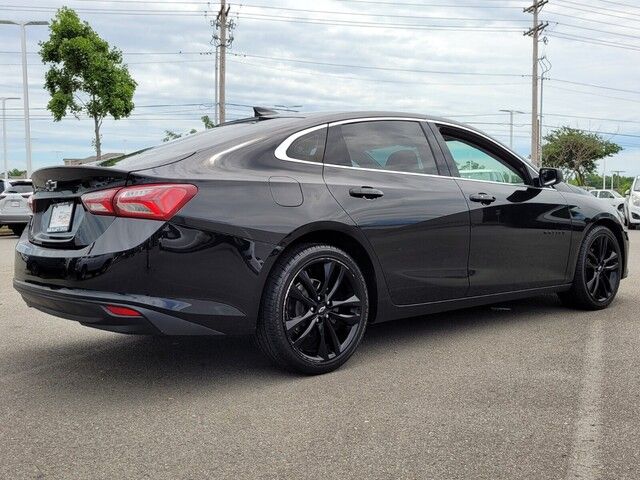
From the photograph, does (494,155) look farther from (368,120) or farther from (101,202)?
(101,202)

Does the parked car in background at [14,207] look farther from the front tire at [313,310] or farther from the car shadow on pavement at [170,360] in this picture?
the front tire at [313,310]

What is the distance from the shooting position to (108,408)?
135 inches

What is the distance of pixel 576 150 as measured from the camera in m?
61.2

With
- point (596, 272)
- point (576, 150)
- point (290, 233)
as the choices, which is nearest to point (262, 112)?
point (290, 233)

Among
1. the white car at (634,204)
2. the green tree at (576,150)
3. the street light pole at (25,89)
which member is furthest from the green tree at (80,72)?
the green tree at (576,150)

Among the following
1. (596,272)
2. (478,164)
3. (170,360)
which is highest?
(478,164)

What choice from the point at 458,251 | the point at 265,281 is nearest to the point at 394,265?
the point at 458,251

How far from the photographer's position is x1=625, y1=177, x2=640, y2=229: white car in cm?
1948

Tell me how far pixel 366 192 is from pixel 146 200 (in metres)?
1.36

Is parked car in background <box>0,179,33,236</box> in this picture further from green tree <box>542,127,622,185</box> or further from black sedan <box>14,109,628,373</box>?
green tree <box>542,127,622,185</box>

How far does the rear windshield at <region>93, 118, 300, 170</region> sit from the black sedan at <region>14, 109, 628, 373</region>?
0.02 m

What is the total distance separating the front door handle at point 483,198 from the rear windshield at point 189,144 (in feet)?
4.47

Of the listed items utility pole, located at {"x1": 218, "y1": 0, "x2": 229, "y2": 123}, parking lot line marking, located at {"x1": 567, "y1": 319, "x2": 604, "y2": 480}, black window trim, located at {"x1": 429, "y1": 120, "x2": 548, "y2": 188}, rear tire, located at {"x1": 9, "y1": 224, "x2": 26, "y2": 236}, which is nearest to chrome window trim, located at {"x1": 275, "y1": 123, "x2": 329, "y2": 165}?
black window trim, located at {"x1": 429, "y1": 120, "x2": 548, "y2": 188}

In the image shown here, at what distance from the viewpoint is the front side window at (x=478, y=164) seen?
4.89m
